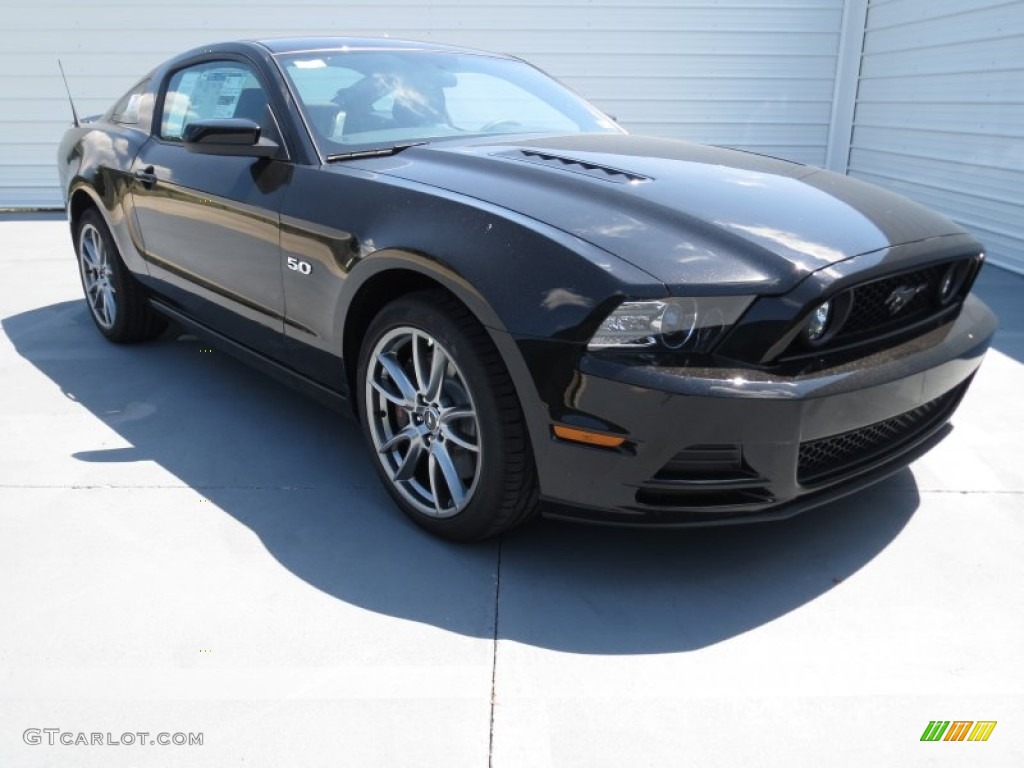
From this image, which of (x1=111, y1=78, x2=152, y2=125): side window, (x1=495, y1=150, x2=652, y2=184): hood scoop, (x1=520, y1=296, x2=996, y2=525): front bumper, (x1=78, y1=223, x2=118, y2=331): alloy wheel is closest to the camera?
(x1=520, y1=296, x2=996, y2=525): front bumper

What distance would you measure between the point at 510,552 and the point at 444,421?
439 mm

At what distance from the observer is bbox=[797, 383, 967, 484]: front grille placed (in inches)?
90.4

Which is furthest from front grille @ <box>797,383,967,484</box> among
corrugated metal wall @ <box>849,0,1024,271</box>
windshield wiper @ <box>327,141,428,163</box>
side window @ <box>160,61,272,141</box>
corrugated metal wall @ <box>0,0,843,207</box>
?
corrugated metal wall @ <box>0,0,843,207</box>

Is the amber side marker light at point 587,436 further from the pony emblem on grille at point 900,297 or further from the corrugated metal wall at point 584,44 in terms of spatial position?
the corrugated metal wall at point 584,44

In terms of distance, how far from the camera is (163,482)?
3.08 m

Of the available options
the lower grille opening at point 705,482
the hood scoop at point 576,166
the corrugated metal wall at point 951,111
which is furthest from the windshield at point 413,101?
the corrugated metal wall at point 951,111

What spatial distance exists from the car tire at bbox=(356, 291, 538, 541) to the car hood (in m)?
0.39

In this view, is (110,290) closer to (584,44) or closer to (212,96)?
(212,96)

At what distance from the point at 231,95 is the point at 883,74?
7.36 metres

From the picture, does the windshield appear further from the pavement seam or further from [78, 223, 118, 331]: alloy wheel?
[78, 223, 118, 331]: alloy wheel

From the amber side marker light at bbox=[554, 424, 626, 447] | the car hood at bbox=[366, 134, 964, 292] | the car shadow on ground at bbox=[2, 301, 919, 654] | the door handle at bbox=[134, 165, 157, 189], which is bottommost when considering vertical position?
the car shadow on ground at bbox=[2, 301, 919, 654]

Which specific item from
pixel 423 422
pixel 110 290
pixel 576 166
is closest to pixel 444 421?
pixel 423 422

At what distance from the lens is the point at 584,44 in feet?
30.1

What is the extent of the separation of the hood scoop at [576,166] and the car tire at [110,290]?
238cm
